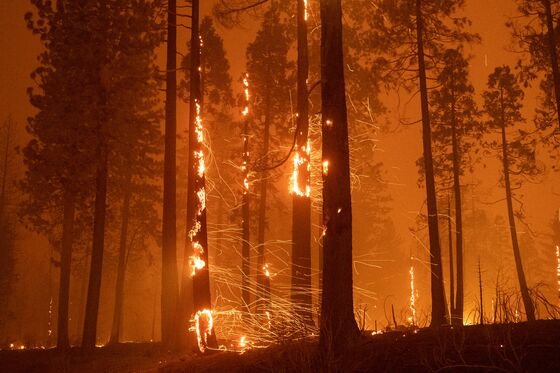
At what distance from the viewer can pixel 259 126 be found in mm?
25469

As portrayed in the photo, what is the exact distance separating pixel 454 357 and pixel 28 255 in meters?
67.5

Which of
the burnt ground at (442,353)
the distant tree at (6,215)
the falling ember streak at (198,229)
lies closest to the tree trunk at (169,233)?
the falling ember streak at (198,229)

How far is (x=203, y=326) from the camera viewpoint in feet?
34.8

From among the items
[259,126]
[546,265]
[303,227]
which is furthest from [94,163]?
[546,265]

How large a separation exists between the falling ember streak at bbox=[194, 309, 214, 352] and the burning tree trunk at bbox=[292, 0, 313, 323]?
95.6 inches

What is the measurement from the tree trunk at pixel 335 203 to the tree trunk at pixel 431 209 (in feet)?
28.9

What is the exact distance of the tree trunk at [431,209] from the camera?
1552cm

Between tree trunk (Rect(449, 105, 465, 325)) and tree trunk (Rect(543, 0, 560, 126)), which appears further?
tree trunk (Rect(449, 105, 465, 325))

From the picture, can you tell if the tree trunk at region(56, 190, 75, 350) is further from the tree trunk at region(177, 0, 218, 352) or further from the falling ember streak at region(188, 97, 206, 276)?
the falling ember streak at region(188, 97, 206, 276)

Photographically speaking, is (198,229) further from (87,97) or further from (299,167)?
(87,97)

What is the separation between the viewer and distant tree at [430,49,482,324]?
923 inches

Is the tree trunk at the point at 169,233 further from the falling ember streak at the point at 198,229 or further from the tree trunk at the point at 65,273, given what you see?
the tree trunk at the point at 65,273

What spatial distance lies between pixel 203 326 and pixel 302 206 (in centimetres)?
417

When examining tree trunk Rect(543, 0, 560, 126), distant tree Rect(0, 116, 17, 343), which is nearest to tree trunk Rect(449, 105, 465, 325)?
tree trunk Rect(543, 0, 560, 126)
